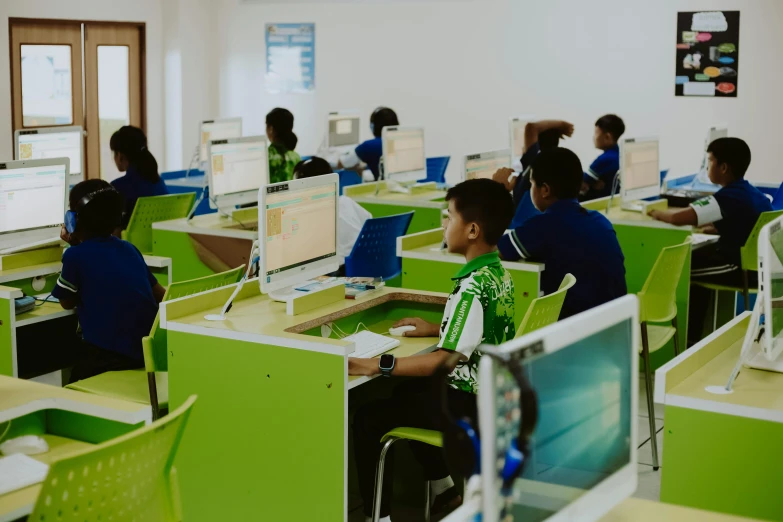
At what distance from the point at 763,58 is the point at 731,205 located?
3226mm

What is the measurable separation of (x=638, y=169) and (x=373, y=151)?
2.29 m

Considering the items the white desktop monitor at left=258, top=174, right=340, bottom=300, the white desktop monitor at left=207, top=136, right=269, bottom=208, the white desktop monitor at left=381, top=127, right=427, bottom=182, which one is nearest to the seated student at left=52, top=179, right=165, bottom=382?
the white desktop monitor at left=258, top=174, right=340, bottom=300

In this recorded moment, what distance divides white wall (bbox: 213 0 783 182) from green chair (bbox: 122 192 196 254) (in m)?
4.04

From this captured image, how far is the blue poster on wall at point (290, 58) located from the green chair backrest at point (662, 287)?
251 inches

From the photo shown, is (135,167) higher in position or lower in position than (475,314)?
higher

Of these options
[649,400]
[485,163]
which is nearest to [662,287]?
[649,400]

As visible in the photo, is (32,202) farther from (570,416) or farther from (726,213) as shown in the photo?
(570,416)

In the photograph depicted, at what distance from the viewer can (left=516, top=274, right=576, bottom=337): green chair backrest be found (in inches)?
118

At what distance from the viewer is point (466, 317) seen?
2766mm

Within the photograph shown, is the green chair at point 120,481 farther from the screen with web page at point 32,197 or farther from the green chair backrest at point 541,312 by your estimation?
the screen with web page at point 32,197

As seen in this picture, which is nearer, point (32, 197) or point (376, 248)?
point (32, 197)

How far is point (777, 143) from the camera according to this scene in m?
7.99

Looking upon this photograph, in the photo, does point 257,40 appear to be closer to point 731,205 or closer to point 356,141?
point 356,141

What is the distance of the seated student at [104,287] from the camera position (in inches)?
141
